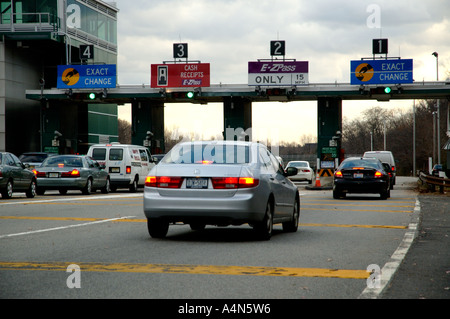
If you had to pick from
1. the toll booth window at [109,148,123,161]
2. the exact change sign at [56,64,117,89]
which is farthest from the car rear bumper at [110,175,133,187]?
the exact change sign at [56,64,117,89]

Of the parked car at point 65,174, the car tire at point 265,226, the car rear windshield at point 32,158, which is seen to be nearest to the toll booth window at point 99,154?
the parked car at point 65,174

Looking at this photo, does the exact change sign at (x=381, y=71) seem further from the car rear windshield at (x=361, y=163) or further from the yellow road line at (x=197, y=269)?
the yellow road line at (x=197, y=269)

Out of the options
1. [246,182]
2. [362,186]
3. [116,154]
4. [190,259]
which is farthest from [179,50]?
[190,259]

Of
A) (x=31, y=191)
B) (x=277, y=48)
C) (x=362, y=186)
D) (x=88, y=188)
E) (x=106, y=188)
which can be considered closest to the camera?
(x=31, y=191)

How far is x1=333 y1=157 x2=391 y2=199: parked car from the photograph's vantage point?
88.0 feet

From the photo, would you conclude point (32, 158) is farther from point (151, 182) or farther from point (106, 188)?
point (151, 182)

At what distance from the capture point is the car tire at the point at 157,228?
39.4 ft

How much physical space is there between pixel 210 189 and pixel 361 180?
52.6ft

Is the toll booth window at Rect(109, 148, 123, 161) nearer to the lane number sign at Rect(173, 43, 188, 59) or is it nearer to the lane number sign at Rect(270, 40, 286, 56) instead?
the lane number sign at Rect(173, 43, 188, 59)

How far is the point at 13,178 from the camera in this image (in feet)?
81.1

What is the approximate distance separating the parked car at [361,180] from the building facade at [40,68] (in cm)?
2926
